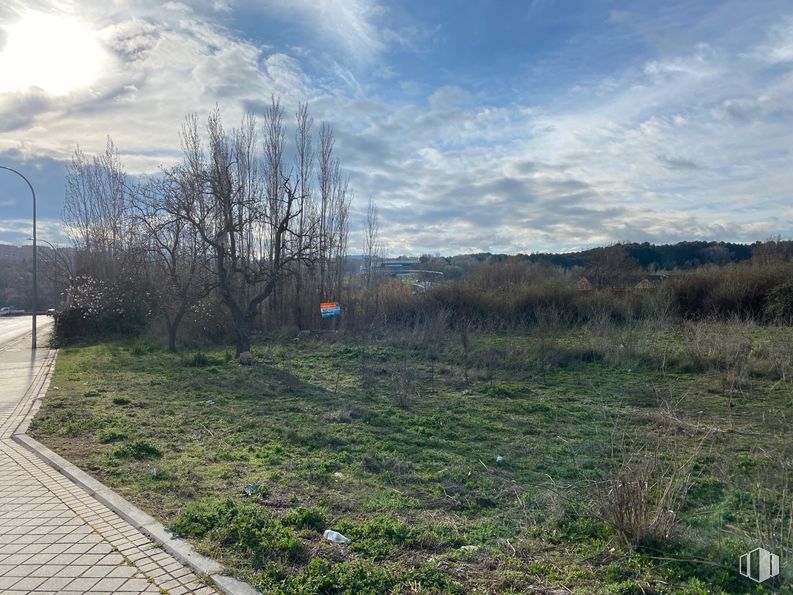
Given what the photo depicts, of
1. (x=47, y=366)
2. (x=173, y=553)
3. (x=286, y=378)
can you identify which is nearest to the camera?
(x=173, y=553)

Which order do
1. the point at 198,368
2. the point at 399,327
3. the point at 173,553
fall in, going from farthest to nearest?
the point at 399,327
the point at 198,368
the point at 173,553

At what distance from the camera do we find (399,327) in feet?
77.0

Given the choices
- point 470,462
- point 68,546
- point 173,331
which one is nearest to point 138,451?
point 68,546

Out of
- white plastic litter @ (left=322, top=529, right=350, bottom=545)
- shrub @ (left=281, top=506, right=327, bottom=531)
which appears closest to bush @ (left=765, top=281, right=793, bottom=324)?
shrub @ (left=281, top=506, right=327, bottom=531)

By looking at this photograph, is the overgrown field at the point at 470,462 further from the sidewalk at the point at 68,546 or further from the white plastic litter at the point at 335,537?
the sidewalk at the point at 68,546

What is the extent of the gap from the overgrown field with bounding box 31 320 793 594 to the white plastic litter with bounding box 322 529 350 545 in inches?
4.1

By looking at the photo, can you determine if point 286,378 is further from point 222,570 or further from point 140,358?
point 222,570

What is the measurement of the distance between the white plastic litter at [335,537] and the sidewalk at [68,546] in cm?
106

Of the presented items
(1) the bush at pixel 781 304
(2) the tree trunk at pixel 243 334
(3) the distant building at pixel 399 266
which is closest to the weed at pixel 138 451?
(2) the tree trunk at pixel 243 334

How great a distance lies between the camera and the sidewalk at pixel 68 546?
385 centimetres

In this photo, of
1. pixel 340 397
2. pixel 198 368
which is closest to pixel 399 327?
pixel 198 368

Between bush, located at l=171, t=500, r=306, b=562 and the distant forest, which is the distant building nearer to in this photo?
the distant forest

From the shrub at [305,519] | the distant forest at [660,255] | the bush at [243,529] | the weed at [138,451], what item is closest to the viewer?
the bush at [243,529]

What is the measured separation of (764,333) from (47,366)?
23.3 metres
